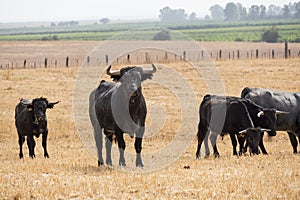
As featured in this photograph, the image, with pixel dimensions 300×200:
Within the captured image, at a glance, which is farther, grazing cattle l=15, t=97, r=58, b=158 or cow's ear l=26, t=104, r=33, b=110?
cow's ear l=26, t=104, r=33, b=110

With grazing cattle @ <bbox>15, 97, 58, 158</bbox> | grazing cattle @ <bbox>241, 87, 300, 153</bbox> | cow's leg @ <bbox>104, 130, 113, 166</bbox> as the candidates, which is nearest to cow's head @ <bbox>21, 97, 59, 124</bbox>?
grazing cattle @ <bbox>15, 97, 58, 158</bbox>

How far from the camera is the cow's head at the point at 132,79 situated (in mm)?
13477

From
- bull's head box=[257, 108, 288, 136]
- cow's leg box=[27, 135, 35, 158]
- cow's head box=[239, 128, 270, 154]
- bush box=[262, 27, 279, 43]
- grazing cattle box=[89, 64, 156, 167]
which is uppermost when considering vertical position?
grazing cattle box=[89, 64, 156, 167]

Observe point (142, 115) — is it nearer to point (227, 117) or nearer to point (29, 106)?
point (227, 117)

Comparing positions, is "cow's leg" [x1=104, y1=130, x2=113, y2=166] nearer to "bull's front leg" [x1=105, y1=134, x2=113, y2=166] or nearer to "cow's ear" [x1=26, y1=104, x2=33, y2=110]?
"bull's front leg" [x1=105, y1=134, x2=113, y2=166]

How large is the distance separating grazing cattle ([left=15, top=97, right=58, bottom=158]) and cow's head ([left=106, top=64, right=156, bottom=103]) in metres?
4.61

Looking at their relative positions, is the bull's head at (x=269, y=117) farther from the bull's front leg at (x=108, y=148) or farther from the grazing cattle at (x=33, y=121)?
the grazing cattle at (x=33, y=121)

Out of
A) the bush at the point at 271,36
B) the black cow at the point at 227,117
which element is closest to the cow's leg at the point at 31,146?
the black cow at the point at 227,117

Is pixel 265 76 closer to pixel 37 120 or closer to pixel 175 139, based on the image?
pixel 175 139

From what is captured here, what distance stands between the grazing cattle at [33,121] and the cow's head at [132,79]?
4608mm

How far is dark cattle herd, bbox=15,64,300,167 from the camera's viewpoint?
1394cm

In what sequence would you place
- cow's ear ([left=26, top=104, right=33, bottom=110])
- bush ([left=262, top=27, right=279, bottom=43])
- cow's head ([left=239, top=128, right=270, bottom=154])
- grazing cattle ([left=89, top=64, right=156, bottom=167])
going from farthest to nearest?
1. bush ([left=262, top=27, right=279, bottom=43])
2. cow's ear ([left=26, top=104, right=33, bottom=110])
3. cow's head ([left=239, top=128, right=270, bottom=154])
4. grazing cattle ([left=89, top=64, right=156, bottom=167])

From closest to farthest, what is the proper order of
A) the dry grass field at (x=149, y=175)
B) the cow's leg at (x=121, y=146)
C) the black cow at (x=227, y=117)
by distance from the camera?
the dry grass field at (x=149, y=175) → the cow's leg at (x=121, y=146) → the black cow at (x=227, y=117)

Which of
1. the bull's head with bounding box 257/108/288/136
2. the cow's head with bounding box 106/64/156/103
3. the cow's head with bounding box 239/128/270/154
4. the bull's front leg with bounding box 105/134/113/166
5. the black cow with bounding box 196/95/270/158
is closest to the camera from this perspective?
the cow's head with bounding box 106/64/156/103
